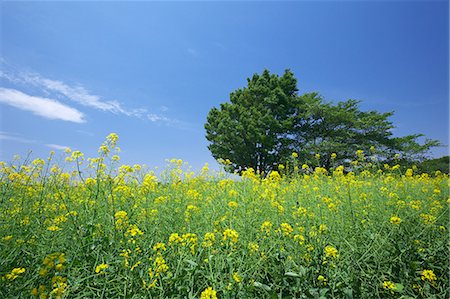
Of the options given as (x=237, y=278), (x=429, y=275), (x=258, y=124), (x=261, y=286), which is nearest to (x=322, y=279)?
(x=261, y=286)

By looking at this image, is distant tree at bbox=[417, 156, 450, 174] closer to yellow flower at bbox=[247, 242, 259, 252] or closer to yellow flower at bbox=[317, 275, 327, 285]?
yellow flower at bbox=[317, 275, 327, 285]

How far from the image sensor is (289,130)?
20.1 m

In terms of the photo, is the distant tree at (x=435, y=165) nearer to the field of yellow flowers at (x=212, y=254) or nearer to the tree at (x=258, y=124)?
the tree at (x=258, y=124)

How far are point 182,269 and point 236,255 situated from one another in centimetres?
49

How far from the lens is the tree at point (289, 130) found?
18.9 meters

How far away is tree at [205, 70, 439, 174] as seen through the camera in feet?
61.9

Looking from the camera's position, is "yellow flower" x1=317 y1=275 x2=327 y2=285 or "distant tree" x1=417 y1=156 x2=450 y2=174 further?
"distant tree" x1=417 y1=156 x2=450 y2=174

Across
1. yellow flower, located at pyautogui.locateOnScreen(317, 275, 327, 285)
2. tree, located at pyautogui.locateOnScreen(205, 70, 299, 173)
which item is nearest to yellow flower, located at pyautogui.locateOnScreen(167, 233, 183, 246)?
yellow flower, located at pyautogui.locateOnScreen(317, 275, 327, 285)

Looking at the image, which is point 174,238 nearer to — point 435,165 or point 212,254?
point 212,254

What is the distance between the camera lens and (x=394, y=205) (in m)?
3.67

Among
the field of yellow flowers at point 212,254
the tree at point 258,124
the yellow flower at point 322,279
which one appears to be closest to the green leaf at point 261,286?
the field of yellow flowers at point 212,254

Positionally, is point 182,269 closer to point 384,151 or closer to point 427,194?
point 427,194

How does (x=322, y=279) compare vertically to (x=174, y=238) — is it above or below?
below

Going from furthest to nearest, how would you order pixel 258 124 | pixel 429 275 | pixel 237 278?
pixel 258 124, pixel 429 275, pixel 237 278
